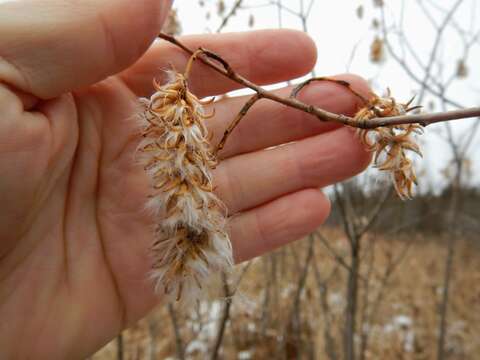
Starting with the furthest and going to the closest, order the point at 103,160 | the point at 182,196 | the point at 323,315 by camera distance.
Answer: the point at 323,315 < the point at 103,160 < the point at 182,196

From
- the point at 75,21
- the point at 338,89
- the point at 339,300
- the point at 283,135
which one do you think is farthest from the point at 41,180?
the point at 339,300

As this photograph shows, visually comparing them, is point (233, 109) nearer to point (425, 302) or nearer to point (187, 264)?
point (187, 264)

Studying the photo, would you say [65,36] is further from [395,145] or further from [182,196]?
[395,145]

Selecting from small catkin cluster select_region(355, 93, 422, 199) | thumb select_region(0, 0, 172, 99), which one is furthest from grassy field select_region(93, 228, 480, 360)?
thumb select_region(0, 0, 172, 99)

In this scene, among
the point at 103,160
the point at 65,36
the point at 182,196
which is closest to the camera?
the point at 182,196

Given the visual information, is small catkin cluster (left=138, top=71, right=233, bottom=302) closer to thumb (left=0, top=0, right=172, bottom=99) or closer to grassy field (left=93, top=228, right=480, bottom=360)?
thumb (left=0, top=0, right=172, bottom=99)

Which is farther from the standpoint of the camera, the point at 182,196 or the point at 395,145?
the point at 395,145

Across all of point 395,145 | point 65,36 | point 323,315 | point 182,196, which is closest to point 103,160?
point 65,36
